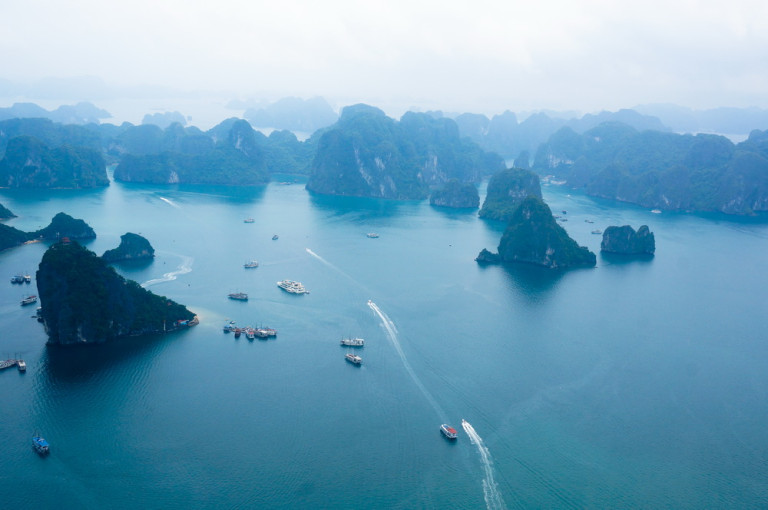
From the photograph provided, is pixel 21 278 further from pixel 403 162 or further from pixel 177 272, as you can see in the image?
pixel 403 162

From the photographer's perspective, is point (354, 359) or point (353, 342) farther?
point (353, 342)

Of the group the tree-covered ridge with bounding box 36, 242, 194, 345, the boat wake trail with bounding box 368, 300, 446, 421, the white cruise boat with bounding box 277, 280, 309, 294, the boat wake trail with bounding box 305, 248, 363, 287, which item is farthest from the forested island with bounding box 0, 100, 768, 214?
the tree-covered ridge with bounding box 36, 242, 194, 345

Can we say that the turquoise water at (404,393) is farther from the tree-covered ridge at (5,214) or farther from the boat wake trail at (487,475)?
the tree-covered ridge at (5,214)

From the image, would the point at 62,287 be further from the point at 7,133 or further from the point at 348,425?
the point at 7,133

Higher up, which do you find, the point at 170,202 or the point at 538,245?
the point at 538,245

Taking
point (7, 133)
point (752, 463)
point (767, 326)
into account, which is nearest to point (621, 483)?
point (752, 463)

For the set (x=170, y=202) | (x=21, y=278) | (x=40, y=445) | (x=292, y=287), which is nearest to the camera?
(x=40, y=445)

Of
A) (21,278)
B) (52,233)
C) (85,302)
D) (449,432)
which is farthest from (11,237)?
(449,432)
